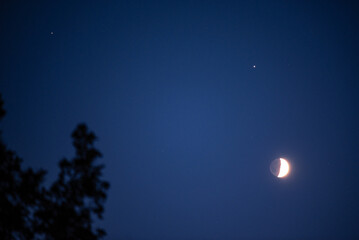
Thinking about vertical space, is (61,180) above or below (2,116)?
below

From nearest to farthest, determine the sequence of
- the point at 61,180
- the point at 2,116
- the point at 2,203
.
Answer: the point at 2,203
the point at 61,180
the point at 2,116

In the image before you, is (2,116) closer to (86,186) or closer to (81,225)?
(86,186)

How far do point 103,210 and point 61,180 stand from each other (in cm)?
177

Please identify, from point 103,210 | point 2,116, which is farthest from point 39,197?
point 2,116

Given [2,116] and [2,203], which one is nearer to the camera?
[2,203]

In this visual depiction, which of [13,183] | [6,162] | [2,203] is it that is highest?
[6,162]

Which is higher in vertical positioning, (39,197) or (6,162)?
(6,162)

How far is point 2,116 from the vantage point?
26.2ft

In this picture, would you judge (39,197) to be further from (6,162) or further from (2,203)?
(6,162)

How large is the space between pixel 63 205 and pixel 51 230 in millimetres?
848

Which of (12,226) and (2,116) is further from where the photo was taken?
(2,116)

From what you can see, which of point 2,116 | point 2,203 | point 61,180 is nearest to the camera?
point 2,203

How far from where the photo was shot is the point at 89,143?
755 cm

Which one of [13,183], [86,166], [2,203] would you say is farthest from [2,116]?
[86,166]
